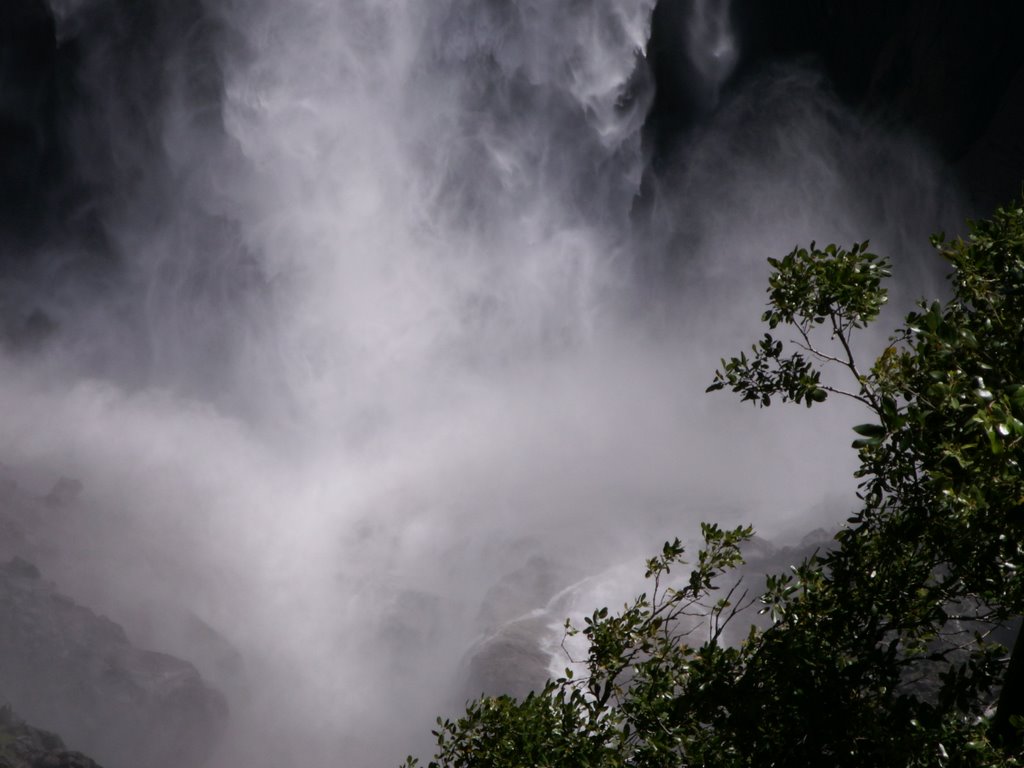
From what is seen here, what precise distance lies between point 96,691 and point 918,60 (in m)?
81.1

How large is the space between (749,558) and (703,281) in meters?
20.2

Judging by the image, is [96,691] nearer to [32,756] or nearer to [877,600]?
[32,756]

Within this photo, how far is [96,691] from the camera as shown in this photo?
74.0m

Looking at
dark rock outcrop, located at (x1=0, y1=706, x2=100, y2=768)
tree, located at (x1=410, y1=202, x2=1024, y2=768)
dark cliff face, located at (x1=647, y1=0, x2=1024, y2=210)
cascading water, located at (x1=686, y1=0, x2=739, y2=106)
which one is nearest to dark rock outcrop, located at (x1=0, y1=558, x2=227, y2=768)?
dark rock outcrop, located at (x1=0, y1=706, x2=100, y2=768)

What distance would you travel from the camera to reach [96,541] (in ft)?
353

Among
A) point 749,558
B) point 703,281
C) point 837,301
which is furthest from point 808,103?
point 837,301

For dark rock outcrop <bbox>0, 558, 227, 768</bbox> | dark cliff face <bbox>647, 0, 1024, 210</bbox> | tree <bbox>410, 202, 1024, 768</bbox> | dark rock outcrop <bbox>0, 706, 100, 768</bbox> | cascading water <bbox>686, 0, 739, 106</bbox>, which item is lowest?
tree <bbox>410, 202, 1024, 768</bbox>

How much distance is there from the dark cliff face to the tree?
1544 inches

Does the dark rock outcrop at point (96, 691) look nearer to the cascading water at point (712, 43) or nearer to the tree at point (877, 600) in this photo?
the cascading water at point (712, 43)

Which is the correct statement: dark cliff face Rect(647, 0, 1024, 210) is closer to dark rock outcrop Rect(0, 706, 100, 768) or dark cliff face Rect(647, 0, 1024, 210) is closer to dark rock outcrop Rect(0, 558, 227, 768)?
dark rock outcrop Rect(0, 706, 100, 768)

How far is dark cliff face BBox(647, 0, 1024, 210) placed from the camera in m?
37.8

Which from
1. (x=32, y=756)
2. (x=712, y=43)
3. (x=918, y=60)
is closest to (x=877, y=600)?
(x=918, y=60)

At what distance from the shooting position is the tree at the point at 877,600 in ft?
11.3

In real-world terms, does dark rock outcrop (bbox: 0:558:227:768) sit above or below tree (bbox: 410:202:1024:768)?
above
